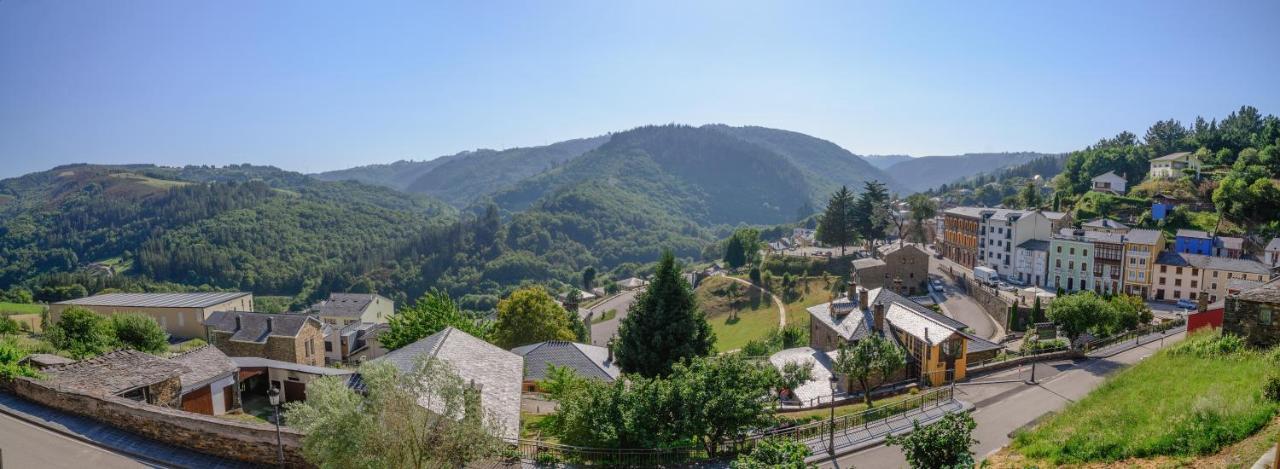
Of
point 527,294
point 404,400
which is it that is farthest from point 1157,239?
point 404,400

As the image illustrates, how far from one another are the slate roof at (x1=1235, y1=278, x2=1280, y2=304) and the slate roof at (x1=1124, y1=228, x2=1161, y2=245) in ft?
126

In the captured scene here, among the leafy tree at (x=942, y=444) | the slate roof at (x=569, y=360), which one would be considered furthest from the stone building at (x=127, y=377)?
the leafy tree at (x=942, y=444)

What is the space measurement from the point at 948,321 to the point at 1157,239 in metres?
35.5

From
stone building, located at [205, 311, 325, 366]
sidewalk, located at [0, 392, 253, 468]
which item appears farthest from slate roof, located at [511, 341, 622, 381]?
sidewalk, located at [0, 392, 253, 468]

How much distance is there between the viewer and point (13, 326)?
42562 millimetres

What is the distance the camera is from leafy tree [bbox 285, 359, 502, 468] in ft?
41.6

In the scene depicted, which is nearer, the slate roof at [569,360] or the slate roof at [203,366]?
the slate roof at [203,366]

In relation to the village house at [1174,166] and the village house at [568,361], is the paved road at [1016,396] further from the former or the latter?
the village house at [1174,166]

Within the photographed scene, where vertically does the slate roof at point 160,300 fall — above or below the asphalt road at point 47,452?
below

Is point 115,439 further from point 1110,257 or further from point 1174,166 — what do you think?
point 1174,166

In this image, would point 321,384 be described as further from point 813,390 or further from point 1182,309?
point 1182,309

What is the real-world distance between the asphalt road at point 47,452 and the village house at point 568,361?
711 inches

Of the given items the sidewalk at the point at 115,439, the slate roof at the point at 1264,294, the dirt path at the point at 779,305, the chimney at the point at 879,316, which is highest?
the slate roof at the point at 1264,294

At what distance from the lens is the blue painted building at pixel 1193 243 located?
2194 inches
